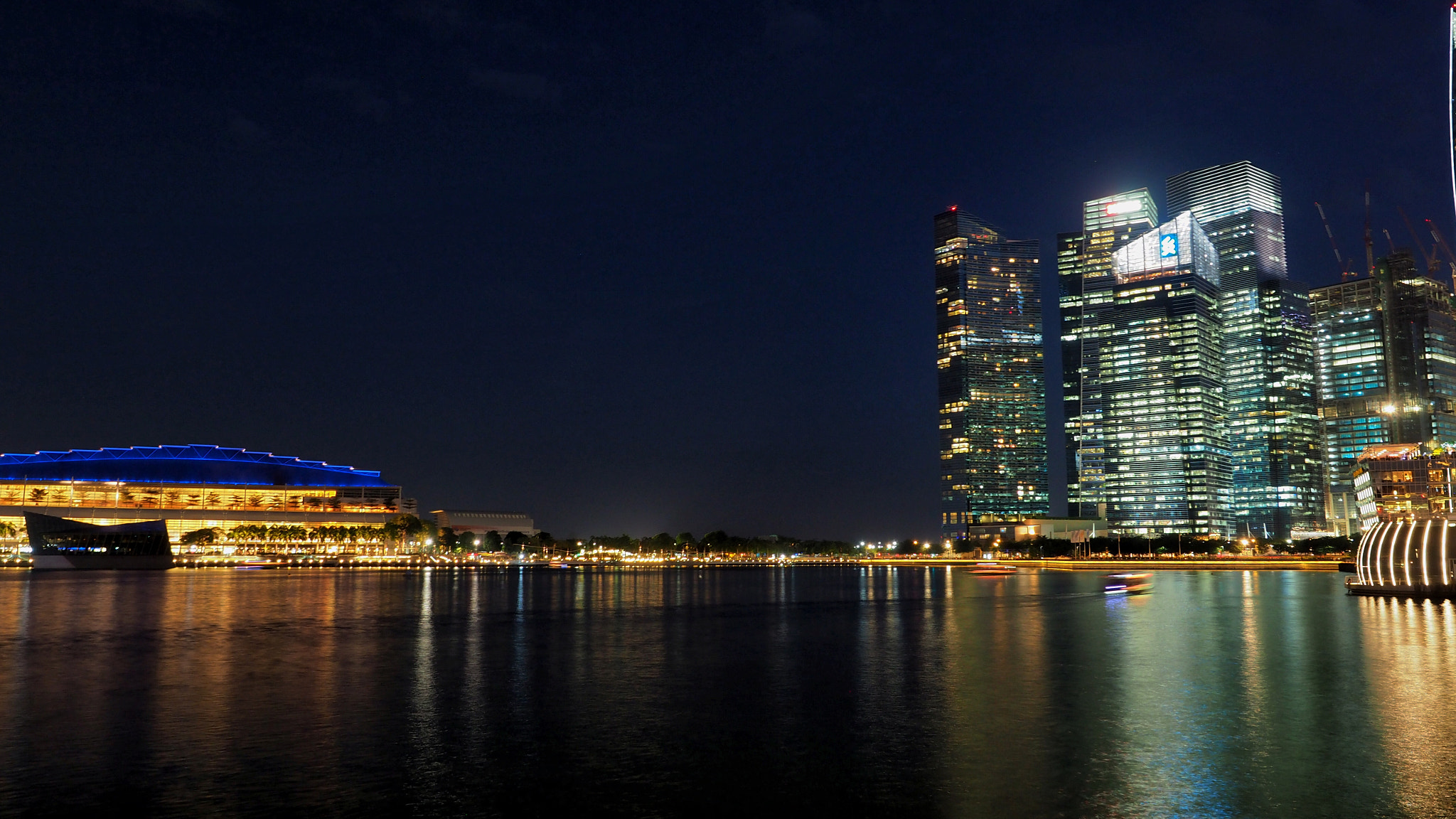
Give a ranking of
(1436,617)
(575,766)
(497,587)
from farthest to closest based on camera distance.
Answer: (497,587) → (1436,617) → (575,766)

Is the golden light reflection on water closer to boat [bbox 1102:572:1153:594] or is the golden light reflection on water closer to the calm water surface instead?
the calm water surface

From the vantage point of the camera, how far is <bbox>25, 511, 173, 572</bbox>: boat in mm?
179125

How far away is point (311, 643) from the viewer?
169ft

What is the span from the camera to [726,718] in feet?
101

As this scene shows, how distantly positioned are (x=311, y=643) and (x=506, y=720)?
26599 millimetres

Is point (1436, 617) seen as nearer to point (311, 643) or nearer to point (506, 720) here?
point (506, 720)

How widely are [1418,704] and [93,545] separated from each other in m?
210

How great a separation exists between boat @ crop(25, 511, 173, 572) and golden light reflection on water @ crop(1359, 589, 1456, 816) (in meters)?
200

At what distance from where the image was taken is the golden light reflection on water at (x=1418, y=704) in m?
21.4

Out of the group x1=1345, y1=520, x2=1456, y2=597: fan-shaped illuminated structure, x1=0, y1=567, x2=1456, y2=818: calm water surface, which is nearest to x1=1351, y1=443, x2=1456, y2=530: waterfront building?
x1=1345, y1=520, x2=1456, y2=597: fan-shaped illuminated structure

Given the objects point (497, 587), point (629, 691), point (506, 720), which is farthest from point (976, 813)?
point (497, 587)

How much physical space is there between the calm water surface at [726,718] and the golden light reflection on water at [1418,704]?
15 centimetres

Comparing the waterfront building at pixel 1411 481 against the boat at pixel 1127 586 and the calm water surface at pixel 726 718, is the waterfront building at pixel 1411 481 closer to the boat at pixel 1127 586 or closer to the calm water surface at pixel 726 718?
the boat at pixel 1127 586

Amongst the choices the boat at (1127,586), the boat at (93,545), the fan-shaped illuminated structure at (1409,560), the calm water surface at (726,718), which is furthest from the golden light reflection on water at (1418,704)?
the boat at (93,545)
